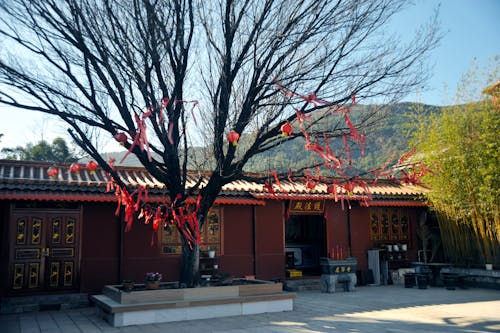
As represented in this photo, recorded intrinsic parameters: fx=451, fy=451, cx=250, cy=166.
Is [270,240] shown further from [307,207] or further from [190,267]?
[190,267]

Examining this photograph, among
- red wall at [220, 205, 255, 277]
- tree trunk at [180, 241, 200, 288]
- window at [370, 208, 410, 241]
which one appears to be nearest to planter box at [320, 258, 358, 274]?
red wall at [220, 205, 255, 277]

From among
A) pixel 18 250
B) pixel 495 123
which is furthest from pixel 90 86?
pixel 495 123

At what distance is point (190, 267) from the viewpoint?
8492 millimetres

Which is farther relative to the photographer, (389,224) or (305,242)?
(305,242)

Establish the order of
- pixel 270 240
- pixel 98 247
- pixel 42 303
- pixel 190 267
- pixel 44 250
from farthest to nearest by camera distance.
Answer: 1. pixel 270 240
2. pixel 98 247
3. pixel 44 250
4. pixel 42 303
5. pixel 190 267

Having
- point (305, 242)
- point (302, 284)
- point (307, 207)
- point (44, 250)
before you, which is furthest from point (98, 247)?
point (305, 242)

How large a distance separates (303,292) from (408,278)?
307cm

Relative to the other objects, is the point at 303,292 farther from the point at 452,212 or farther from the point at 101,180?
the point at 101,180

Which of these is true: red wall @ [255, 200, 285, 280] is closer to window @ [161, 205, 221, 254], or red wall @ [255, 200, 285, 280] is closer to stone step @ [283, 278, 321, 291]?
stone step @ [283, 278, 321, 291]

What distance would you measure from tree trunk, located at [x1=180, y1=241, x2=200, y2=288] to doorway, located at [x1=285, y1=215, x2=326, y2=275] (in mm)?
5802

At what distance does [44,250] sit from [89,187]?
1.61 meters

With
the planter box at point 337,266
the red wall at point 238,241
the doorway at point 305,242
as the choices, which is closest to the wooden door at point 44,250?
the red wall at point 238,241

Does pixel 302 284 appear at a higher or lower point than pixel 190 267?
lower

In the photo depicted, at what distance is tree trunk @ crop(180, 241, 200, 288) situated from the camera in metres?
8.41
